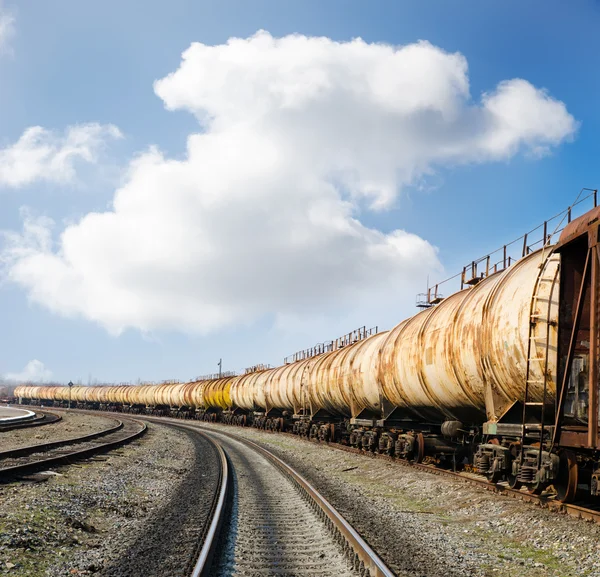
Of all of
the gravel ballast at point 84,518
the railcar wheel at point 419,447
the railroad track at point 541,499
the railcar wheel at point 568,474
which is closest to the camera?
the gravel ballast at point 84,518

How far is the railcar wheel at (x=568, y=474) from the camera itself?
8.71m

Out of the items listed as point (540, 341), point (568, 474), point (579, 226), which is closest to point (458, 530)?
point (568, 474)

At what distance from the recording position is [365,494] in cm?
1188

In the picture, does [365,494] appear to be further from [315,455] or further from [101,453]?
[101,453]

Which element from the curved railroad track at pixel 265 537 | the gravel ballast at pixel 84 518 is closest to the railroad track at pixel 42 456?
the gravel ballast at pixel 84 518

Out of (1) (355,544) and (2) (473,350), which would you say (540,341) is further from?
(1) (355,544)

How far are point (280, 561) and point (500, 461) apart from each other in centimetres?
555

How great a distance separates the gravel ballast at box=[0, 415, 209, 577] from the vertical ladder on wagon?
5.92m

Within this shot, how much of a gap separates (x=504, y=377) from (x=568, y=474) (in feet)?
6.15

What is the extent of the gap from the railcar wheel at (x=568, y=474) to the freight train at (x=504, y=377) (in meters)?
0.02

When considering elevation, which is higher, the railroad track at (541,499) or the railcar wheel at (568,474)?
the railcar wheel at (568,474)

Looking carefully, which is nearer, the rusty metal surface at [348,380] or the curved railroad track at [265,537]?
the curved railroad track at [265,537]

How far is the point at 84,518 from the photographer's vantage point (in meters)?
8.76

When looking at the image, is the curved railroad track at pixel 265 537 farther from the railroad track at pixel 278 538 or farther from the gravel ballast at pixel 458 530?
the gravel ballast at pixel 458 530
